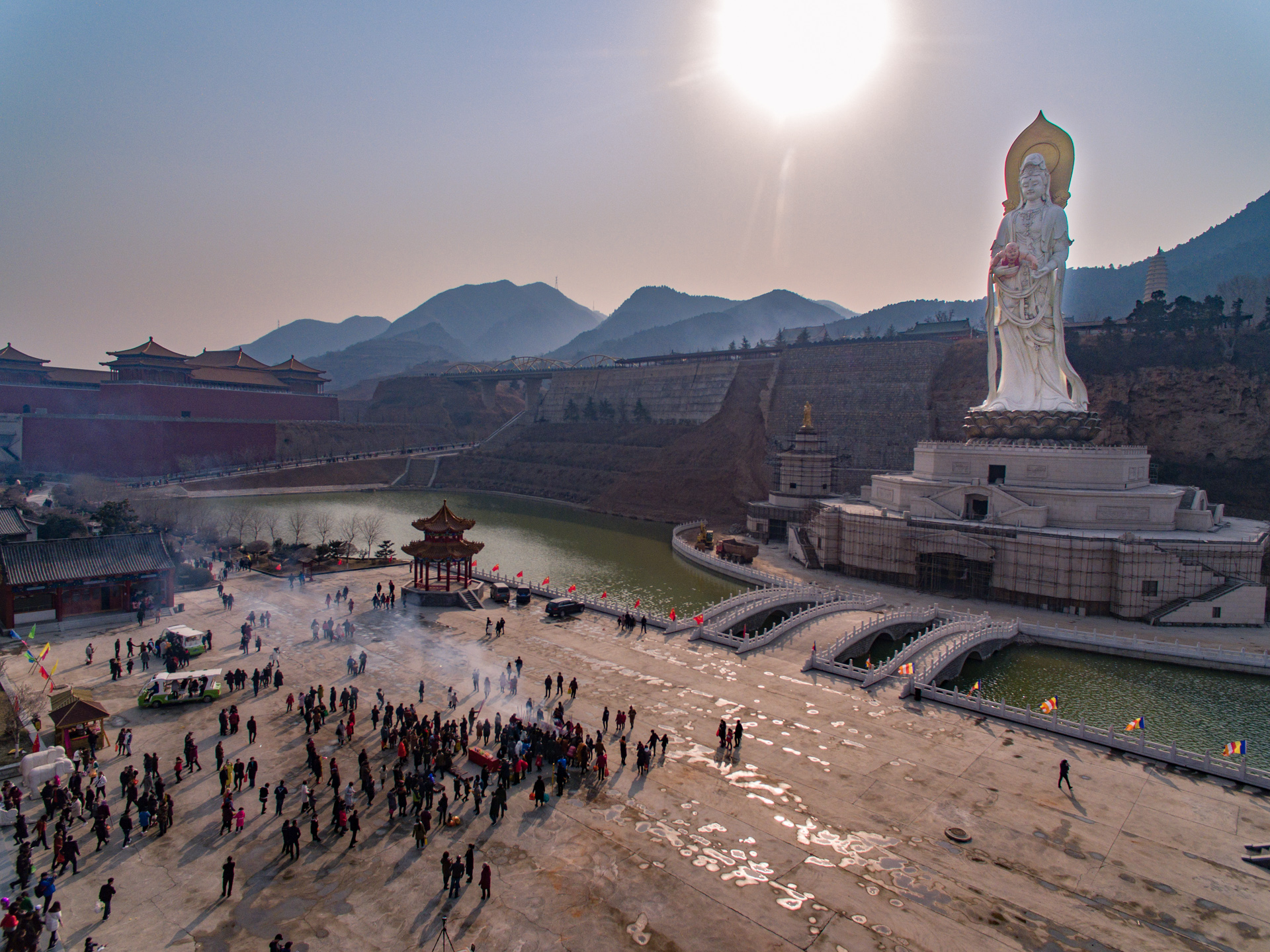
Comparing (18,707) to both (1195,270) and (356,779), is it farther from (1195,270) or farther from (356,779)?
(1195,270)

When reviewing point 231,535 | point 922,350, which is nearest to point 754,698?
point 231,535

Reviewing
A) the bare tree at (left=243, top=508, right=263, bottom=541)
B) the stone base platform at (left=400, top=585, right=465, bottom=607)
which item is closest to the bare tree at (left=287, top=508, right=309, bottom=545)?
the bare tree at (left=243, top=508, right=263, bottom=541)

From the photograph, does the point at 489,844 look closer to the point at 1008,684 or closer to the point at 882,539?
the point at 1008,684

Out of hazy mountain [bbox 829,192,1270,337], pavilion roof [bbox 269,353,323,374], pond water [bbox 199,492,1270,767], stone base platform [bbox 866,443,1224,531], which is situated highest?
hazy mountain [bbox 829,192,1270,337]

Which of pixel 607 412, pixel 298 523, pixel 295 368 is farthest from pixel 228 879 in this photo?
pixel 295 368

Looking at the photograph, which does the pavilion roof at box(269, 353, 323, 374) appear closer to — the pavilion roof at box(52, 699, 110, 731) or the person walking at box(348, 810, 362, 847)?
the pavilion roof at box(52, 699, 110, 731)
